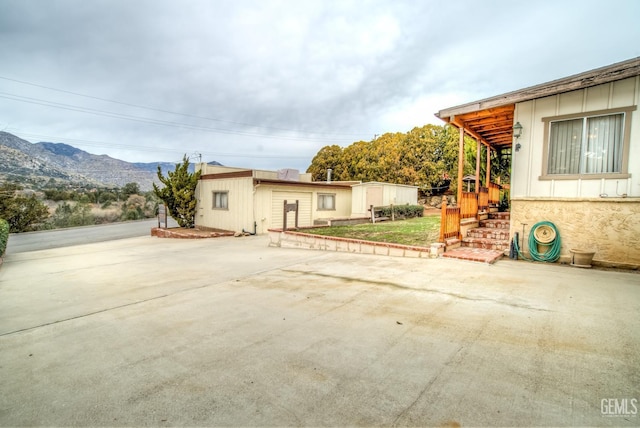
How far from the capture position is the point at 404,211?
17906mm

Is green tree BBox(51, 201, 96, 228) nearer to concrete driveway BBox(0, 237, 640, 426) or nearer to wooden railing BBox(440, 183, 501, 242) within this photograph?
concrete driveway BBox(0, 237, 640, 426)

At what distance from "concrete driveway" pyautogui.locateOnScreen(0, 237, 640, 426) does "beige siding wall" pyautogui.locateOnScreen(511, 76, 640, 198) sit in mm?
1881

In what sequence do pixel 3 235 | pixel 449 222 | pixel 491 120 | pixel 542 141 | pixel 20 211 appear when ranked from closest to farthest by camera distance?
pixel 542 141, pixel 449 222, pixel 491 120, pixel 3 235, pixel 20 211

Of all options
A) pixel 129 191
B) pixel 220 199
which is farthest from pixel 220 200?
pixel 129 191

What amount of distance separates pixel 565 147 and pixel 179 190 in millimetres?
16276

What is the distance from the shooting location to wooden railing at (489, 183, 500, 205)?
10919 mm

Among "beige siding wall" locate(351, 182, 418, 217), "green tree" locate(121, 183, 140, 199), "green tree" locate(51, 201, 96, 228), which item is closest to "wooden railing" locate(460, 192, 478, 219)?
"beige siding wall" locate(351, 182, 418, 217)

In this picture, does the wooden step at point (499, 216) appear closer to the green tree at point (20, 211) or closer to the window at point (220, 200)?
the window at point (220, 200)

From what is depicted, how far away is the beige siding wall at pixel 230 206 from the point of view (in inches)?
555

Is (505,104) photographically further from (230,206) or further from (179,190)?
(179,190)

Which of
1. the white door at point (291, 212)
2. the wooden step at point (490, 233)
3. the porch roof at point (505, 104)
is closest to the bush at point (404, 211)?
the white door at point (291, 212)

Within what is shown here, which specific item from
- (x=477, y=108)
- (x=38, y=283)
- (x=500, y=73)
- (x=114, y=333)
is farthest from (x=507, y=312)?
(x=500, y=73)

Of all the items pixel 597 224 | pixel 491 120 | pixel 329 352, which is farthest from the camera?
pixel 491 120

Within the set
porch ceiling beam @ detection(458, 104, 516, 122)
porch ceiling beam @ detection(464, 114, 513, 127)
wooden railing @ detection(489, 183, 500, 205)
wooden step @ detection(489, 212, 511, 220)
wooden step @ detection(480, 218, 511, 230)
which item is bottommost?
wooden step @ detection(480, 218, 511, 230)
